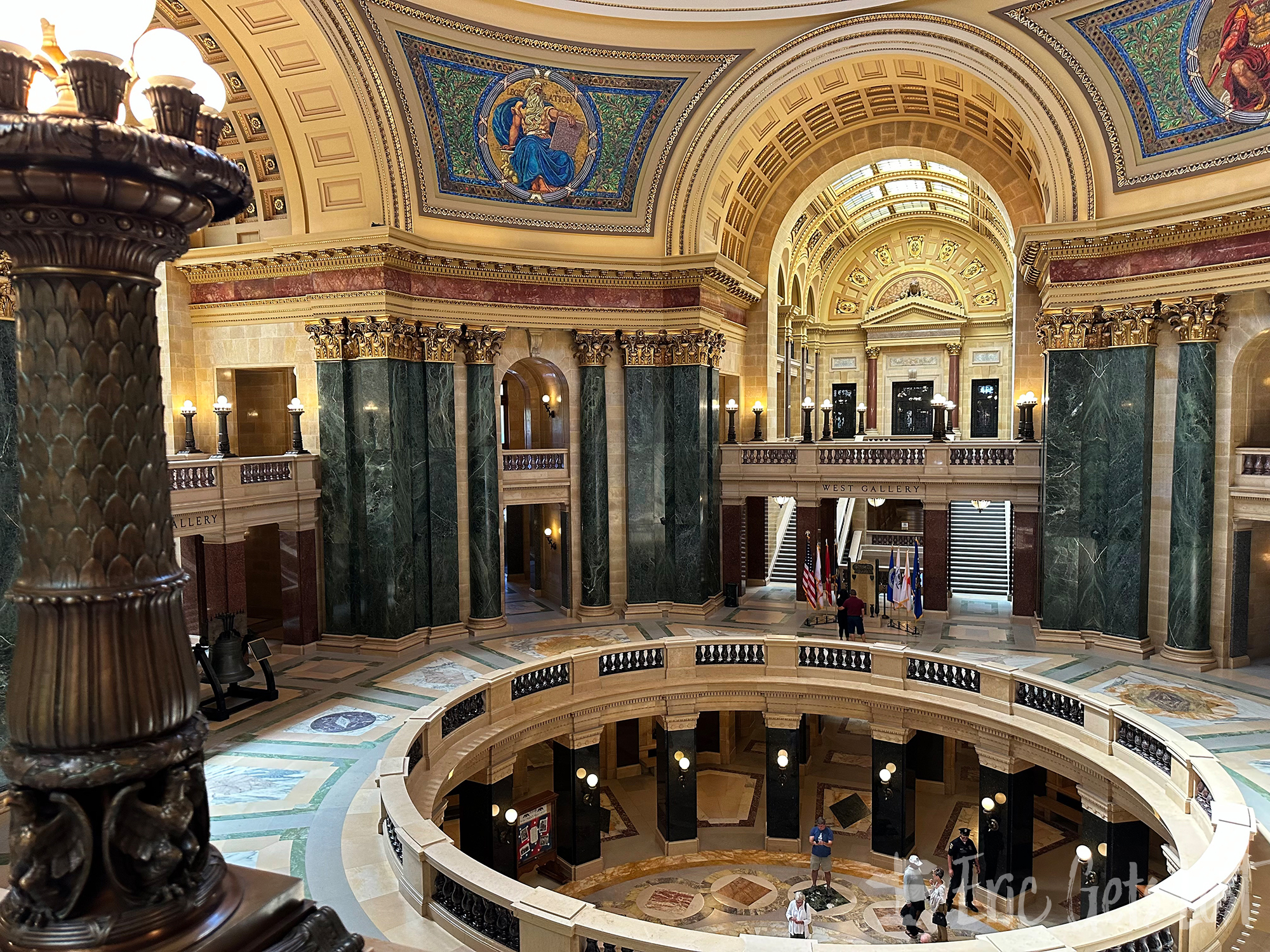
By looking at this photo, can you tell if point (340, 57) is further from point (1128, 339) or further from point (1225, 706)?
point (1225, 706)

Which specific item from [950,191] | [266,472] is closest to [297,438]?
[266,472]

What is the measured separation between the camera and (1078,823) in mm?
16438

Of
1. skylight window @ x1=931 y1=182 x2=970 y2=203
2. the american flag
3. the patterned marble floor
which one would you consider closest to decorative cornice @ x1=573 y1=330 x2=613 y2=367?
the patterned marble floor

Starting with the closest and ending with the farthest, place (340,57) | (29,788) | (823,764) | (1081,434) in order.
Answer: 1. (29,788)
2. (340,57)
3. (1081,434)
4. (823,764)

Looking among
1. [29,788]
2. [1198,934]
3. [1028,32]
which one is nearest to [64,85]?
[29,788]

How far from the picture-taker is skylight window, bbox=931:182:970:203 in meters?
29.5

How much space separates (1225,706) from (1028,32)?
1299cm

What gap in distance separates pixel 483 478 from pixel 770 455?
7.41m

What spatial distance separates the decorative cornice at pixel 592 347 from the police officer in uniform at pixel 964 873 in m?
12.5

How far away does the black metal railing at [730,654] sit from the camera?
629 inches

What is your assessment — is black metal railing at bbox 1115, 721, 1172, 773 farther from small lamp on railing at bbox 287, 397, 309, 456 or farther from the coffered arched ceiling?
small lamp on railing at bbox 287, 397, 309, 456

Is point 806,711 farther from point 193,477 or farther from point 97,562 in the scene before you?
point 97,562

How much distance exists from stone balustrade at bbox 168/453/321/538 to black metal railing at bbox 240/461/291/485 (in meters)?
0.01

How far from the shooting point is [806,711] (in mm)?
15914
